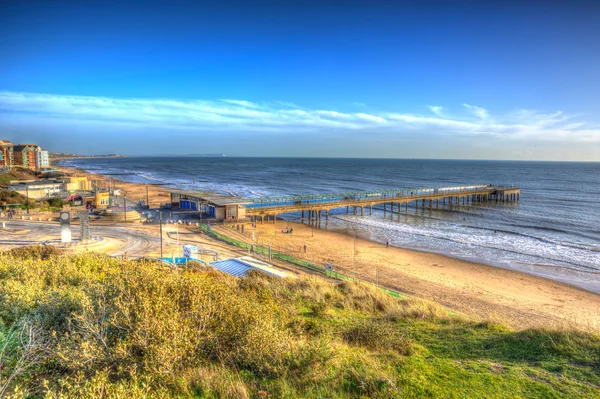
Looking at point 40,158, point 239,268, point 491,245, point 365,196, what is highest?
point 40,158

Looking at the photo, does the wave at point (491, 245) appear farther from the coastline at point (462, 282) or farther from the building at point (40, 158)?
the building at point (40, 158)

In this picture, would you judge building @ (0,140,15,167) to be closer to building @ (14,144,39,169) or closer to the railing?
building @ (14,144,39,169)

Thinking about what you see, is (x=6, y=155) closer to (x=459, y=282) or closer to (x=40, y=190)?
(x=40, y=190)

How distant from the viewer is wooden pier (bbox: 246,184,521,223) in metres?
44.6

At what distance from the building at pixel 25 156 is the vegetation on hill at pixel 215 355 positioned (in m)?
126

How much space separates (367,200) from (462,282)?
28.2 m

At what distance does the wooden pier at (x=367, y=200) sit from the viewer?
44.6 m

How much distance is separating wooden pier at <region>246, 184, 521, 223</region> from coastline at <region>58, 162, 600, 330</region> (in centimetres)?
871

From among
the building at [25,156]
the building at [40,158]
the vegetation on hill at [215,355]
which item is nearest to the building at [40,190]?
the vegetation on hill at [215,355]

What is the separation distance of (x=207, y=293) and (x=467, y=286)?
2151 centimetres

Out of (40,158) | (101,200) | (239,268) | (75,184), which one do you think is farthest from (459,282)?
(40,158)

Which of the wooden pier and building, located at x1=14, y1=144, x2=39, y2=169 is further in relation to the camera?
building, located at x1=14, y1=144, x2=39, y2=169

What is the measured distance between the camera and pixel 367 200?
52.0 meters

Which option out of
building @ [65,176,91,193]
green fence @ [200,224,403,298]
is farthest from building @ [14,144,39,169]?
green fence @ [200,224,403,298]
